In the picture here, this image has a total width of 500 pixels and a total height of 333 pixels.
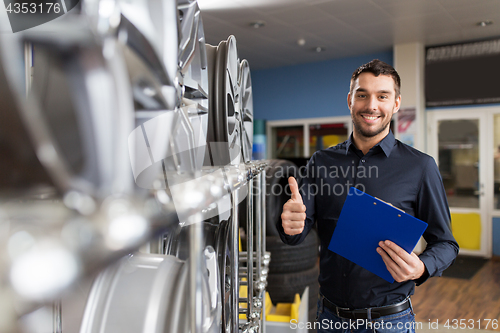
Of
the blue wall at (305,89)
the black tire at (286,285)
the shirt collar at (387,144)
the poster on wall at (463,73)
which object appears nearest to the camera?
the shirt collar at (387,144)

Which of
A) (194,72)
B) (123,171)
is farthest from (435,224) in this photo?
(123,171)

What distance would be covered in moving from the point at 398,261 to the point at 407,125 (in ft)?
16.9

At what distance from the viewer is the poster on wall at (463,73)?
18.8 ft

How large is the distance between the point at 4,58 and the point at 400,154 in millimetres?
1651

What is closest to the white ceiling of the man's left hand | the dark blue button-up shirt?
the dark blue button-up shirt

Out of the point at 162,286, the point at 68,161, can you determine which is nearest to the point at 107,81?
the point at 68,161

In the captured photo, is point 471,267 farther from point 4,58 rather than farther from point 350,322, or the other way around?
point 4,58

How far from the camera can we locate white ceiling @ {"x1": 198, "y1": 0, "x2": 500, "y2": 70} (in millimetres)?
4320

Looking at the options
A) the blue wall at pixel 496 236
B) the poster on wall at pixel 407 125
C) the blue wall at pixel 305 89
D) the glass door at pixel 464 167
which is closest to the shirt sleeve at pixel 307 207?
the poster on wall at pixel 407 125

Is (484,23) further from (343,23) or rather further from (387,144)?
Result: (387,144)

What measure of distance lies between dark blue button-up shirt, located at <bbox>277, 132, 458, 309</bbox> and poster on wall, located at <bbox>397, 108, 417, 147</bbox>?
4545mm

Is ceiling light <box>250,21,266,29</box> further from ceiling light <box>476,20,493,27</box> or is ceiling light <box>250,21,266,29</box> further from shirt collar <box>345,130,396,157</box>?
shirt collar <box>345,130,396,157</box>

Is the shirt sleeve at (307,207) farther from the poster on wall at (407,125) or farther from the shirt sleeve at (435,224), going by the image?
the poster on wall at (407,125)

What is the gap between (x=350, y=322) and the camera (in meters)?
1.56
